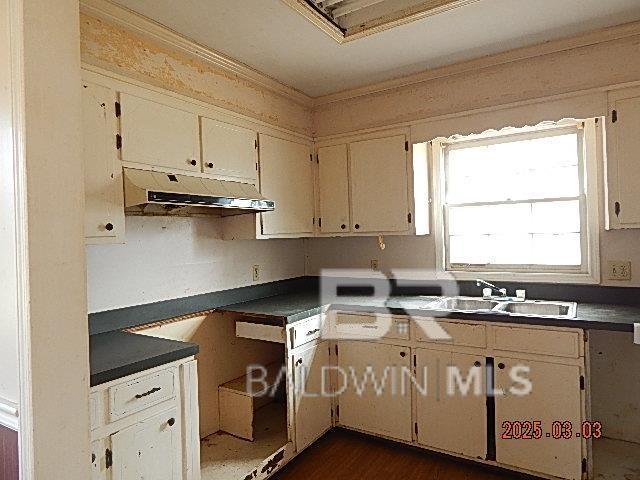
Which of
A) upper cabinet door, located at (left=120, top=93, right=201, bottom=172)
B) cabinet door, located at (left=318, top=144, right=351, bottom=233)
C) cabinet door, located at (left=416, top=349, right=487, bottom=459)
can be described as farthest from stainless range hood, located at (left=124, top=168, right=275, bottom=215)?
cabinet door, located at (left=416, top=349, right=487, bottom=459)

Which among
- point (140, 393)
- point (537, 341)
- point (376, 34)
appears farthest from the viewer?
point (376, 34)

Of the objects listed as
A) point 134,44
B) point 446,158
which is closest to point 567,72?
point 446,158

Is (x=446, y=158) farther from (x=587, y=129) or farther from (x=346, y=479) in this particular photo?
(x=346, y=479)

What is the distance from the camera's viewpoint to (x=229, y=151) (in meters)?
2.67

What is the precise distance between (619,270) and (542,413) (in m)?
0.99

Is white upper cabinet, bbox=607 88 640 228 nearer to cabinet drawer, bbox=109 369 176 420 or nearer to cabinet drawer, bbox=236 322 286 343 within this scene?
cabinet drawer, bbox=236 322 286 343

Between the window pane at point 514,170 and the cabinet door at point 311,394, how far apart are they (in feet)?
4.93

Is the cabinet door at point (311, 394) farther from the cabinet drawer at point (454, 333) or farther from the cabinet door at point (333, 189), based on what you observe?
the cabinet door at point (333, 189)

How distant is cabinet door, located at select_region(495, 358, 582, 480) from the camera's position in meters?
2.28

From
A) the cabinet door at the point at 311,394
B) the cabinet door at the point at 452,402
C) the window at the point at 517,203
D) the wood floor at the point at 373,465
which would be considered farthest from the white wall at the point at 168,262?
the window at the point at 517,203

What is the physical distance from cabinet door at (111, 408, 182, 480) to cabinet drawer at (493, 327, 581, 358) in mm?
1727

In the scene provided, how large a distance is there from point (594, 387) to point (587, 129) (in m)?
1.60

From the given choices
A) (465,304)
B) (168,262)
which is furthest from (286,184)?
(465,304)

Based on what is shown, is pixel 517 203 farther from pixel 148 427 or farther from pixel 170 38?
pixel 148 427
